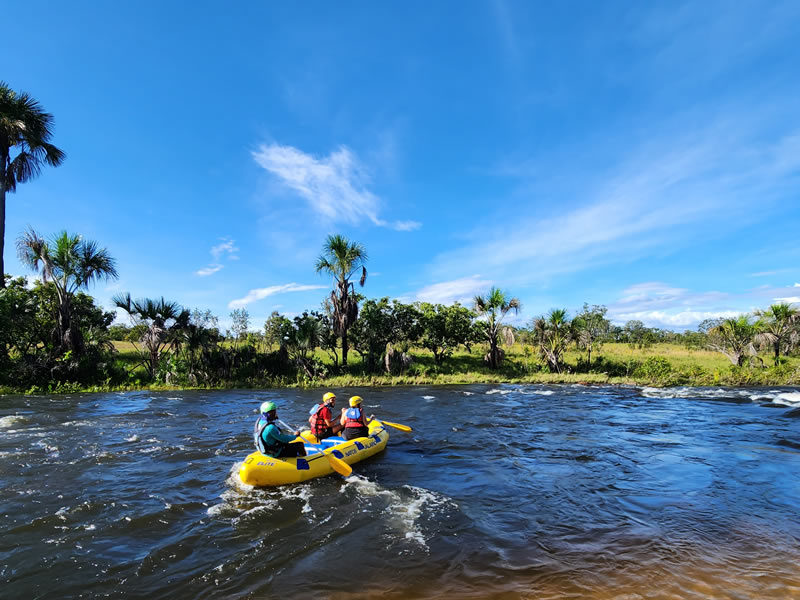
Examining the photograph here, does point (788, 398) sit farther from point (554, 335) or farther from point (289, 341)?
point (289, 341)

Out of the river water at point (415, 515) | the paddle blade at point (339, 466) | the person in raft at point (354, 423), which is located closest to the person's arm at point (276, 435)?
the river water at point (415, 515)

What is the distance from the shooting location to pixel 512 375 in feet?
96.6

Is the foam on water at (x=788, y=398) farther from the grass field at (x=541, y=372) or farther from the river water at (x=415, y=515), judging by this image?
the river water at (x=415, y=515)

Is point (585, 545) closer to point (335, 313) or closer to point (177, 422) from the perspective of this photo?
point (177, 422)

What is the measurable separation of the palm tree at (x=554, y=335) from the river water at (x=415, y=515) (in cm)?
1571

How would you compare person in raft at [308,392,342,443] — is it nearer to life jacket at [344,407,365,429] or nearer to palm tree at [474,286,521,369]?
life jacket at [344,407,365,429]

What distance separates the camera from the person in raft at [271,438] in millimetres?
8352

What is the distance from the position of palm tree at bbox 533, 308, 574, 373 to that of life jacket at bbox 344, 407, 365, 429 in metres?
22.8

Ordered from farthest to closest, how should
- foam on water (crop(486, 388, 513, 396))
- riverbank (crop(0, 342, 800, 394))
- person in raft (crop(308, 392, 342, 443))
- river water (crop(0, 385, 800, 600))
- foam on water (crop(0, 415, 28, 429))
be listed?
1. riverbank (crop(0, 342, 800, 394))
2. foam on water (crop(486, 388, 513, 396))
3. foam on water (crop(0, 415, 28, 429))
4. person in raft (crop(308, 392, 342, 443))
5. river water (crop(0, 385, 800, 600))

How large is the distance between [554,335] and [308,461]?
25.1 metres

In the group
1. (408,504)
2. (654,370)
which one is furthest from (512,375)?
(408,504)

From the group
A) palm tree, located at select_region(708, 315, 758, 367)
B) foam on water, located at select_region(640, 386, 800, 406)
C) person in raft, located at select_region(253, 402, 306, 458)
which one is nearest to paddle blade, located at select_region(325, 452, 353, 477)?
person in raft, located at select_region(253, 402, 306, 458)

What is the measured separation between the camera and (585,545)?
5965mm

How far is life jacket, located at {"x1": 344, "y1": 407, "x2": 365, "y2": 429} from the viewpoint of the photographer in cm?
1050
